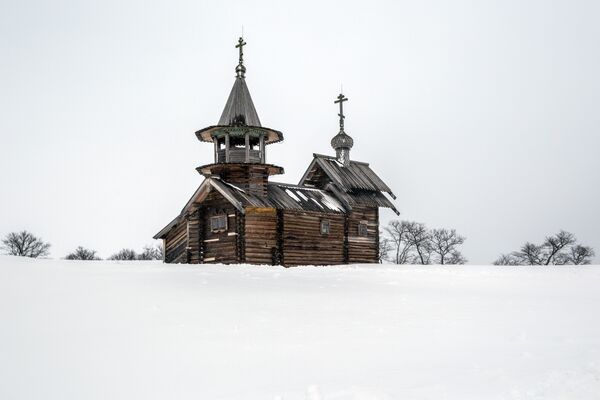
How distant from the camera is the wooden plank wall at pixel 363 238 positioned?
110 ft

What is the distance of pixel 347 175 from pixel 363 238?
14.2 ft

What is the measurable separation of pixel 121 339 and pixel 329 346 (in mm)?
3062

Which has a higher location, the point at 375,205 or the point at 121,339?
the point at 375,205

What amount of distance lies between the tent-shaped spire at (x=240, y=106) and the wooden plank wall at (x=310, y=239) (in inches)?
217

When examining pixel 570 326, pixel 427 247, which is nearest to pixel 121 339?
pixel 570 326

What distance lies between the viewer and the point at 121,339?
7.99 metres

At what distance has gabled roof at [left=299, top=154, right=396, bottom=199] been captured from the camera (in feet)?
114

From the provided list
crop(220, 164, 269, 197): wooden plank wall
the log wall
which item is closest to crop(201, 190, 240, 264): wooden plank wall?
crop(220, 164, 269, 197): wooden plank wall

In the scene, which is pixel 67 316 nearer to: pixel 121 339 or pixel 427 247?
pixel 121 339

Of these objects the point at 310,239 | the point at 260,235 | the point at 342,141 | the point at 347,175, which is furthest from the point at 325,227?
the point at 342,141

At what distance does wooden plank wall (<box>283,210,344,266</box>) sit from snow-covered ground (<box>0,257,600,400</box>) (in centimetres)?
1476

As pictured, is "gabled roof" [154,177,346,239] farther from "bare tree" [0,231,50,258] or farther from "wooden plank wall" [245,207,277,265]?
"bare tree" [0,231,50,258]

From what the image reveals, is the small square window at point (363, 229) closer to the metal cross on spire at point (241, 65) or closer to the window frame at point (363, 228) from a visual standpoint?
the window frame at point (363, 228)

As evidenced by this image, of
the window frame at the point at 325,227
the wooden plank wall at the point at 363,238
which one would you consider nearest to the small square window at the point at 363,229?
the wooden plank wall at the point at 363,238
